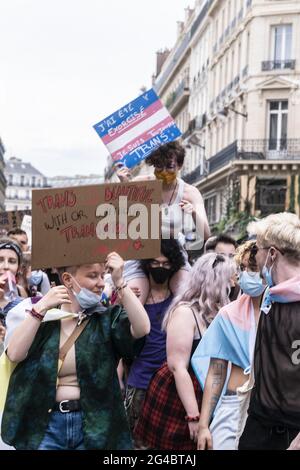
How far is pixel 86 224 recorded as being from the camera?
4.11 meters

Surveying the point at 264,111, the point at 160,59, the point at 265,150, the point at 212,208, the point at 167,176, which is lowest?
the point at 212,208

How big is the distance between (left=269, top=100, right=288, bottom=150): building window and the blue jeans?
32.4m

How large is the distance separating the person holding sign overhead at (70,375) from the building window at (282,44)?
1306 inches

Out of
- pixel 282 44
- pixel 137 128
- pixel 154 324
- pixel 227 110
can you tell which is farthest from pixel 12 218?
pixel 227 110

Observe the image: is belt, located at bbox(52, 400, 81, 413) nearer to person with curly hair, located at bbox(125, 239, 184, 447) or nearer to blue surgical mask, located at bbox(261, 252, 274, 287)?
blue surgical mask, located at bbox(261, 252, 274, 287)

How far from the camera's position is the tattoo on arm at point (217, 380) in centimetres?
448

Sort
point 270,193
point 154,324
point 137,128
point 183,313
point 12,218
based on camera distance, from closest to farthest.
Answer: point 183,313 < point 154,324 < point 137,128 < point 12,218 < point 270,193

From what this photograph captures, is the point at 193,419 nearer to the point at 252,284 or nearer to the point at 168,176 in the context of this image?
the point at 252,284

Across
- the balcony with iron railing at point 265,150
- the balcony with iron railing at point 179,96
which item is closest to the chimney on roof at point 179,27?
the balcony with iron railing at point 179,96

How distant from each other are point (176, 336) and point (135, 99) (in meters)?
2.40

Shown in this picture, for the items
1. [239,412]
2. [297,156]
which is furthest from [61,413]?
[297,156]

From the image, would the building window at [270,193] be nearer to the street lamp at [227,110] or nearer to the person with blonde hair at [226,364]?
the street lamp at [227,110]

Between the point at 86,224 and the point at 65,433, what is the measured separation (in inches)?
39.7

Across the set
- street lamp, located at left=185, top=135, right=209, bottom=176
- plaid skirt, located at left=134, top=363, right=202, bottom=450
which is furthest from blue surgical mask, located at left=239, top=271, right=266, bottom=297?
street lamp, located at left=185, top=135, right=209, bottom=176
